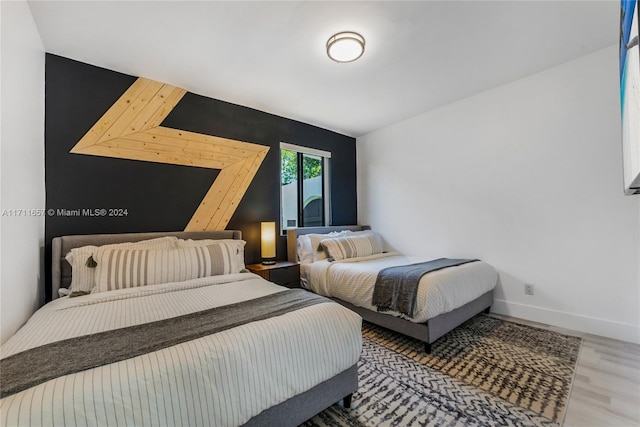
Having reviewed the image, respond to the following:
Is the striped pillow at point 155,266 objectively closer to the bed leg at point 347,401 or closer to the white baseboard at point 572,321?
the bed leg at point 347,401

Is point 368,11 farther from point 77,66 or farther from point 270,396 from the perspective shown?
point 77,66

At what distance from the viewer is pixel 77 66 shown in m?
2.42

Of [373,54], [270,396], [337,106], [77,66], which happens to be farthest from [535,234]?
[77,66]

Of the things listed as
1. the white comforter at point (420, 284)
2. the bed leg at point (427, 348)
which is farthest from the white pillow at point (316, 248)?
the bed leg at point (427, 348)

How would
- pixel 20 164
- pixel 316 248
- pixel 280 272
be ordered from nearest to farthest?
pixel 20 164 < pixel 280 272 < pixel 316 248

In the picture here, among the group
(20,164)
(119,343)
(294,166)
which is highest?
(294,166)

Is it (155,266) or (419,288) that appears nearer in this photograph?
(155,266)

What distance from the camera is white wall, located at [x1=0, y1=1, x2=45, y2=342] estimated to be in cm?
149

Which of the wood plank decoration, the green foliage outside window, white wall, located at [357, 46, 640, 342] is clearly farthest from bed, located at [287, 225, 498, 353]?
the wood plank decoration

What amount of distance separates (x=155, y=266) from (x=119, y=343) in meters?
1.06

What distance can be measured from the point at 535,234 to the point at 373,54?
8.21ft

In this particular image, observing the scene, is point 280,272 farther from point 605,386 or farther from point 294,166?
point 605,386

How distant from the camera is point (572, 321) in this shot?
103 inches

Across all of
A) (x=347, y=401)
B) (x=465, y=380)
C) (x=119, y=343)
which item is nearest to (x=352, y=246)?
(x=465, y=380)
